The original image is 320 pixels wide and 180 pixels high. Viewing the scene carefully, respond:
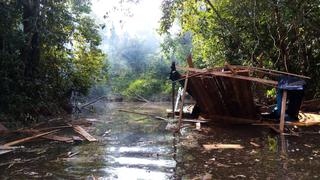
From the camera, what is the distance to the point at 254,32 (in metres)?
15.8

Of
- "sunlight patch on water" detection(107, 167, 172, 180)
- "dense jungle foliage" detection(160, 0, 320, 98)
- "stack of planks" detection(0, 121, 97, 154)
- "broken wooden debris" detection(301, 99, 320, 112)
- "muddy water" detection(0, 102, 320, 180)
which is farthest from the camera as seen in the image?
"dense jungle foliage" detection(160, 0, 320, 98)

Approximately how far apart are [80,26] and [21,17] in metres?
4.08

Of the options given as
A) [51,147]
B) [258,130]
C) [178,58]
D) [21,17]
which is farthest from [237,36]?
[178,58]

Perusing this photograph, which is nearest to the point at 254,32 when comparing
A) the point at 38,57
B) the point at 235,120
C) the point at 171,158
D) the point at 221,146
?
the point at 235,120

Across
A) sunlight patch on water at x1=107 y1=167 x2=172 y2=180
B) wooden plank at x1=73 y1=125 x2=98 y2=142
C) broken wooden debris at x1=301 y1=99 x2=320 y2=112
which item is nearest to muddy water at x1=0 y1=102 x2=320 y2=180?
sunlight patch on water at x1=107 y1=167 x2=172 y2=180

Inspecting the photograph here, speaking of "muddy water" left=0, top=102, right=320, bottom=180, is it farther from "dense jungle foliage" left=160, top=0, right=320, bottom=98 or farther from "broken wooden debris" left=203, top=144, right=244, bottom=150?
"dense jungle foliage" left=160, top=0, right=320, bottom=98

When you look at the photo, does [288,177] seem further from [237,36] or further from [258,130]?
[237,36]

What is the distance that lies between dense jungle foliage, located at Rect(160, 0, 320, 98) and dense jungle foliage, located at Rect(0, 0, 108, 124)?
162 inches

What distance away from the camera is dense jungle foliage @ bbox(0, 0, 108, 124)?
11.3 metres

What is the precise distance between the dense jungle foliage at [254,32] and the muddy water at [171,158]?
5737mm

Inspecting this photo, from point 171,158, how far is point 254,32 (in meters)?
10.7

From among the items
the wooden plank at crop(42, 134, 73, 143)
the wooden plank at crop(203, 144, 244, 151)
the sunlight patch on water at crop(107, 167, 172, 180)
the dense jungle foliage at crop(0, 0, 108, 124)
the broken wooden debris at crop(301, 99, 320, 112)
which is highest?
the dense jungle foliage at crop(0, 0, 108, 124)

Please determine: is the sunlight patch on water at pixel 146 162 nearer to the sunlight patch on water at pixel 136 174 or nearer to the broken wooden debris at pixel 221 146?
the sunlight patch on water at pixel 136 174

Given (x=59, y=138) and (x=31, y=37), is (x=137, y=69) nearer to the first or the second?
(x=31, y=37)
